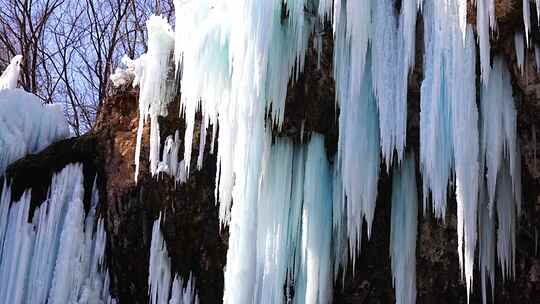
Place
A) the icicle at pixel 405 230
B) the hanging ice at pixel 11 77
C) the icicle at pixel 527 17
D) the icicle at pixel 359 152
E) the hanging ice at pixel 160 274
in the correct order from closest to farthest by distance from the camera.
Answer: the icicle at pixel 527 17 < the icicle at pixel 359 152 < the icicle at pixel 405 230 < the hanging ice at pixel 160 274 < the hanging ice at pixel 11 77

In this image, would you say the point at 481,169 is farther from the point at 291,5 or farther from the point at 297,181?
the point at 291,5

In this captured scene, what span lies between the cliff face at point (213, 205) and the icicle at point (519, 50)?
4cm

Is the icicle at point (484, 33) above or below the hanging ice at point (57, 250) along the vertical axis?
above

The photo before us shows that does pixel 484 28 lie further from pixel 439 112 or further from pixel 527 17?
pixel 439 112

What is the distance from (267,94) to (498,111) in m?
1.46

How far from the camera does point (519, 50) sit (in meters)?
3.95

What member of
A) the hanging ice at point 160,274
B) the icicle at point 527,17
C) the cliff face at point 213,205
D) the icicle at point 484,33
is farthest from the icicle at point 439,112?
the hanging ice at point 160,274

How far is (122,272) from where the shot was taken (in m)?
6.14

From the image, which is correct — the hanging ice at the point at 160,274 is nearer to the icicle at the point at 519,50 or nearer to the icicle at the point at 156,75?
the icicle at the point at 156,75

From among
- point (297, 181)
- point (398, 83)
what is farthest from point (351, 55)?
point (297, 181)

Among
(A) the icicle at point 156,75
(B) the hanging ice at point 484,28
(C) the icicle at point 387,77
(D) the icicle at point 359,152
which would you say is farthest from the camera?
(A) the icicle at point 156,75

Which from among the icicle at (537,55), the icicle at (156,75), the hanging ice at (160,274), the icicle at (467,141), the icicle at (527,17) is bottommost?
the hanging ice at (160,274)

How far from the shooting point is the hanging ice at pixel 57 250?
6.05 m

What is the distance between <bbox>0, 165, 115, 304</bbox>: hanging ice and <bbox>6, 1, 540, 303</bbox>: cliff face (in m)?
0.13
